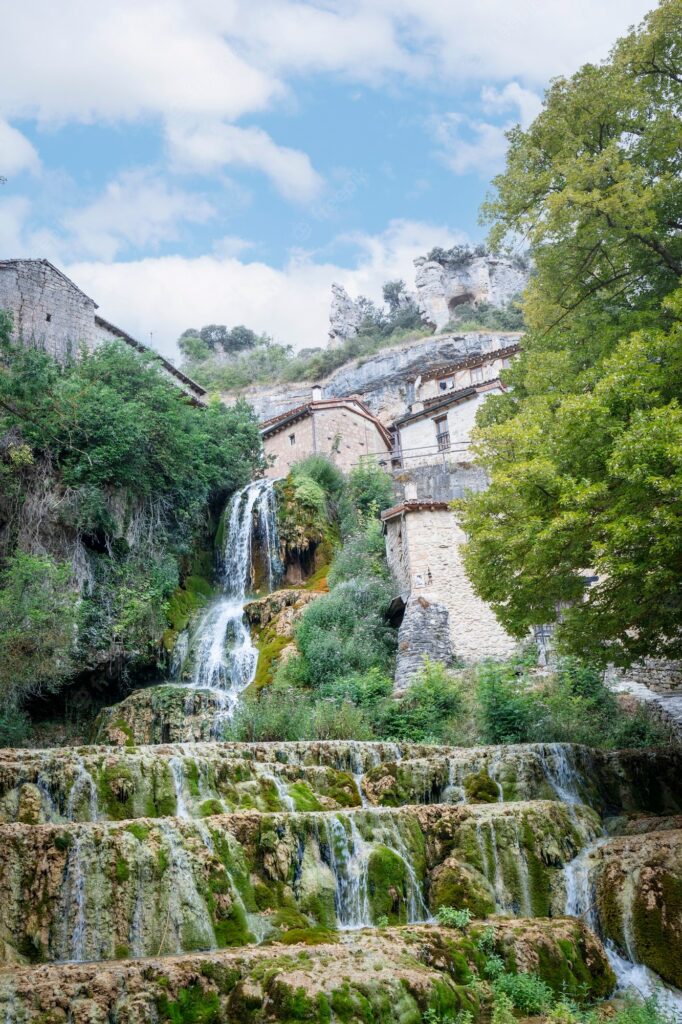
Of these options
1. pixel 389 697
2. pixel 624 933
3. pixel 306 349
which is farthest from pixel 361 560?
pixel 306 349

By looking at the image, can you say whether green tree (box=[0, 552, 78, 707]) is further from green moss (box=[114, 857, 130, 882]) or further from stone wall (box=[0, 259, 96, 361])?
stone wall (box=[0, 259, 96, 361])

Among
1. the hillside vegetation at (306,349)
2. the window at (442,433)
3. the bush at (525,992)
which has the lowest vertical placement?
the bush at (525,992)

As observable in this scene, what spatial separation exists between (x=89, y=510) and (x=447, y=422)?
59.6 ft

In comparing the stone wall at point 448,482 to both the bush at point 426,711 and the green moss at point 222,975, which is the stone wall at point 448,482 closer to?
the bush at point 426,711

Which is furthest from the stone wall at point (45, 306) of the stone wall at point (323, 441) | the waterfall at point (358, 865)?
the waterfall at point (358, 865)

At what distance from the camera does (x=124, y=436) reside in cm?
1867

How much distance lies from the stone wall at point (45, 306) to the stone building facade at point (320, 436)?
30.1 ft

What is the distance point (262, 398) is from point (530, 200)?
42.4 meters

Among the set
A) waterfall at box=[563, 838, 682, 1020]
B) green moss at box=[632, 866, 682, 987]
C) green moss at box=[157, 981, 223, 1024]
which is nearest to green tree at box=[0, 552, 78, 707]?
green moss at box=[157, 981, 223, 1024]

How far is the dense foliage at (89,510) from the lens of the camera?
1444 cm

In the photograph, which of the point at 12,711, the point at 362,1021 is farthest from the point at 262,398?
the point at 362,1021

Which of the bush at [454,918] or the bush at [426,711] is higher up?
the bush at [426,711]

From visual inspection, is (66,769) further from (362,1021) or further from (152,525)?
(152,525)

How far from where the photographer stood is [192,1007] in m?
5.63
